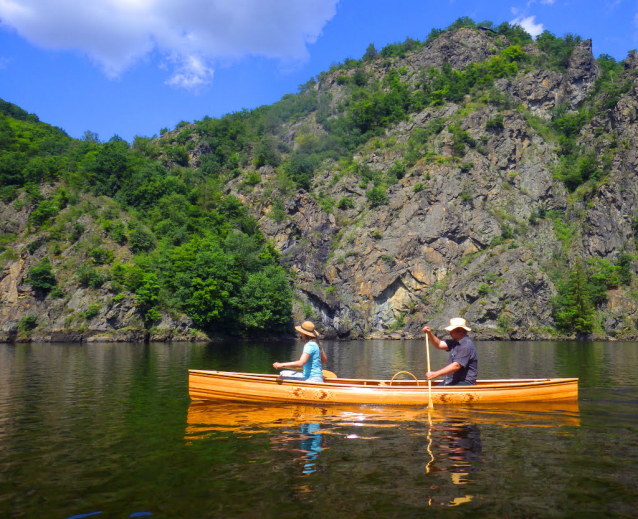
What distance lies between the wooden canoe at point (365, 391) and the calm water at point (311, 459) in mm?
396

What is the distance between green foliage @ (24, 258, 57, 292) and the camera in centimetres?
6109

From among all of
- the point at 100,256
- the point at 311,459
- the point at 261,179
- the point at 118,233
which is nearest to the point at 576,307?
the point at 261,179

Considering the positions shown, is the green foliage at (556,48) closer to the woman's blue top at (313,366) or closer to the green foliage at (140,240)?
the green foliage at (140,240)

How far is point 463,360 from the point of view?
43.6 feet

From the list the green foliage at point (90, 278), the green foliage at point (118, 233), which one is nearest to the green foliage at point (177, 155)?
the green foliage at point (118, 233)

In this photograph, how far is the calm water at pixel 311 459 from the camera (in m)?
6.26

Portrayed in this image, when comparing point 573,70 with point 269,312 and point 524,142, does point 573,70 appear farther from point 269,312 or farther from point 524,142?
point 269,312

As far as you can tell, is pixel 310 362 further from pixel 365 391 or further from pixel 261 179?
pixel 261 179

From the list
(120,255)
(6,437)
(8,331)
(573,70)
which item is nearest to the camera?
(6,437)

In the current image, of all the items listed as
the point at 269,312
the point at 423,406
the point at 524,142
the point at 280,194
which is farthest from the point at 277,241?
the point at 423,406

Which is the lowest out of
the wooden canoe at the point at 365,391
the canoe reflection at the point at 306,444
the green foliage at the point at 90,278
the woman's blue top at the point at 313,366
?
the canoe reflection at the point at 306,444

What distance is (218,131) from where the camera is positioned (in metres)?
113

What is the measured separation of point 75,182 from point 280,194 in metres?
36.7

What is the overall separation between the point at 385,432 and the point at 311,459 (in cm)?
272
